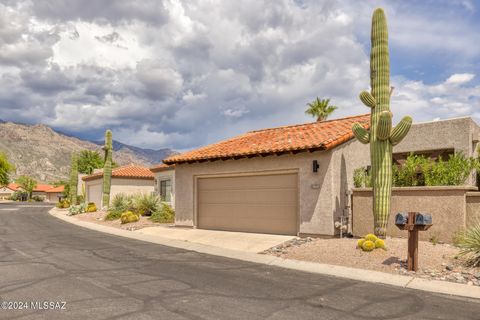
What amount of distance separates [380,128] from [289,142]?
395 cm

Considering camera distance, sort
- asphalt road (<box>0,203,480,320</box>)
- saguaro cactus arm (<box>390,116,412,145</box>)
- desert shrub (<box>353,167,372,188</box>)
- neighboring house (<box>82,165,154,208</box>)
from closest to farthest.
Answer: asphalt road (<box>0,203,480,320</box>) → saguaro cactus arm (<box>390,116,412,145</box>) → desert shrub (<box>353,167,372,188</box>) → neighboring house (<box>82,165,154,208</box>)

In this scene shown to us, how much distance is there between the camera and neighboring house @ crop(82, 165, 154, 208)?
116 ft

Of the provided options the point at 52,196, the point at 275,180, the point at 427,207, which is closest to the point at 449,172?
the point at 427,207

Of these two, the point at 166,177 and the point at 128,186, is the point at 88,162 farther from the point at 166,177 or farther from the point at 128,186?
the point at 166,177

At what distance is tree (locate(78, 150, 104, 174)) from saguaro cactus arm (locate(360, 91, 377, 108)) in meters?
65.8

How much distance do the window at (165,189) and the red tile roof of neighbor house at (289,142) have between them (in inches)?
383

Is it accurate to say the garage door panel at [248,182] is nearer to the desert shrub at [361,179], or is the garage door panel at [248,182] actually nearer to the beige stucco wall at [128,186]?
the desert shrub at [361,179]

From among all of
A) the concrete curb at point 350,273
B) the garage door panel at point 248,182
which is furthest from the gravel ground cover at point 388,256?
the garage door panel at point 248,182

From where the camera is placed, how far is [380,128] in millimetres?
12492

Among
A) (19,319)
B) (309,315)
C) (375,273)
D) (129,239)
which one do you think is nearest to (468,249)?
(375,273)

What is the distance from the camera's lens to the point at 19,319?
5.98m

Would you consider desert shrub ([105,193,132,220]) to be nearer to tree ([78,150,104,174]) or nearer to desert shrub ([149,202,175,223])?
desert shrub ([149,202,175,223])

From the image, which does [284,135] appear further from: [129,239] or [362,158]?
[129,239]

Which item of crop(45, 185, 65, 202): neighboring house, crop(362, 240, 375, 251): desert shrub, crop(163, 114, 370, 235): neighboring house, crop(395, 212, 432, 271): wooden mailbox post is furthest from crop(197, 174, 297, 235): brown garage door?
crop(45, 185, 65, 202): neighboring house
